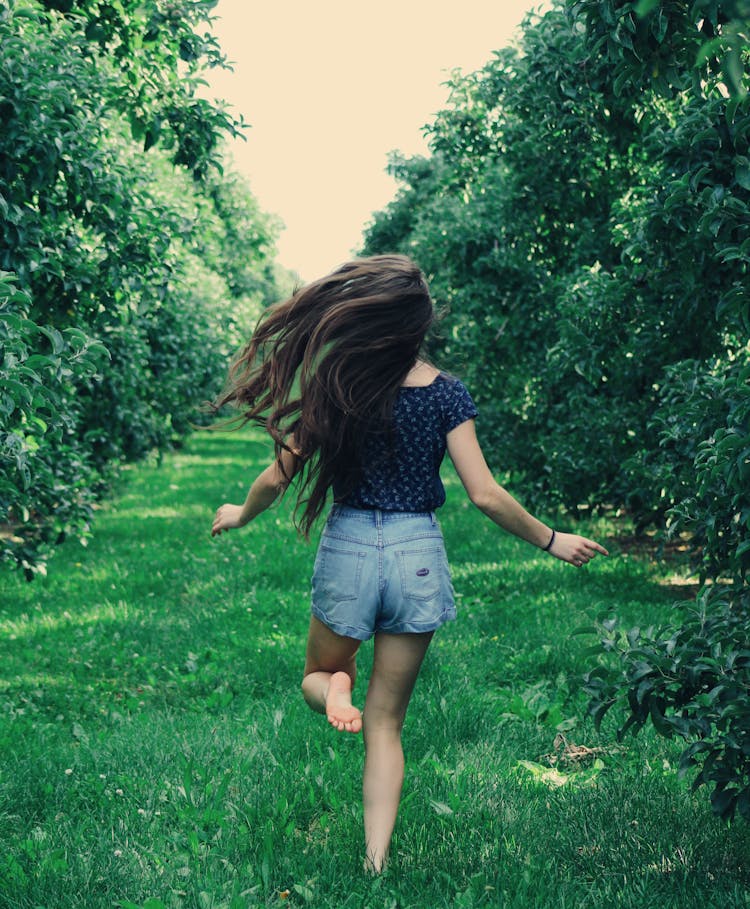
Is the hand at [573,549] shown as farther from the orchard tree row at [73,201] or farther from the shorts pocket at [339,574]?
the orchard tree row at [73,201]

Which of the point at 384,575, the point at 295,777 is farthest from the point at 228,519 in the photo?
the point at 295,777

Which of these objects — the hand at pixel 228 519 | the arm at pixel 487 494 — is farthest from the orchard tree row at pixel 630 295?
the hand at pixel 228 519

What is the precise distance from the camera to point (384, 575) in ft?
11.1

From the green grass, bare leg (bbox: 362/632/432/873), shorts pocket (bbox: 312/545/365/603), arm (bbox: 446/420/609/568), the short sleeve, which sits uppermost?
the short sleeve

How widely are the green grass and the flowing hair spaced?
1124 millimetres

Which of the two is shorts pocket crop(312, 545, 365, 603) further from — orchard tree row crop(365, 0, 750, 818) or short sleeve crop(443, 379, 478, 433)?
orchard tree row crop(365, 0, 750, 818)

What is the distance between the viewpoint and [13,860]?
11.4ft

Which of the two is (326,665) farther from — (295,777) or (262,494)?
(295,777)

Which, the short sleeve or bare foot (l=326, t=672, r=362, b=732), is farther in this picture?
the short sleeve

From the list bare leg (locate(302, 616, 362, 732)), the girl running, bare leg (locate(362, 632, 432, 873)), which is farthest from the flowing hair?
bare leg (locate(362, 632, 432, 873))

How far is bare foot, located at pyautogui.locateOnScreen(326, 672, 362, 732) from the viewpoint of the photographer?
10.3 ft

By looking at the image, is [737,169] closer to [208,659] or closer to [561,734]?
[561,734]

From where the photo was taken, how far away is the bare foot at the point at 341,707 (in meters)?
3.14

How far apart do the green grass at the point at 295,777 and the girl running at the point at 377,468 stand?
0.44m
